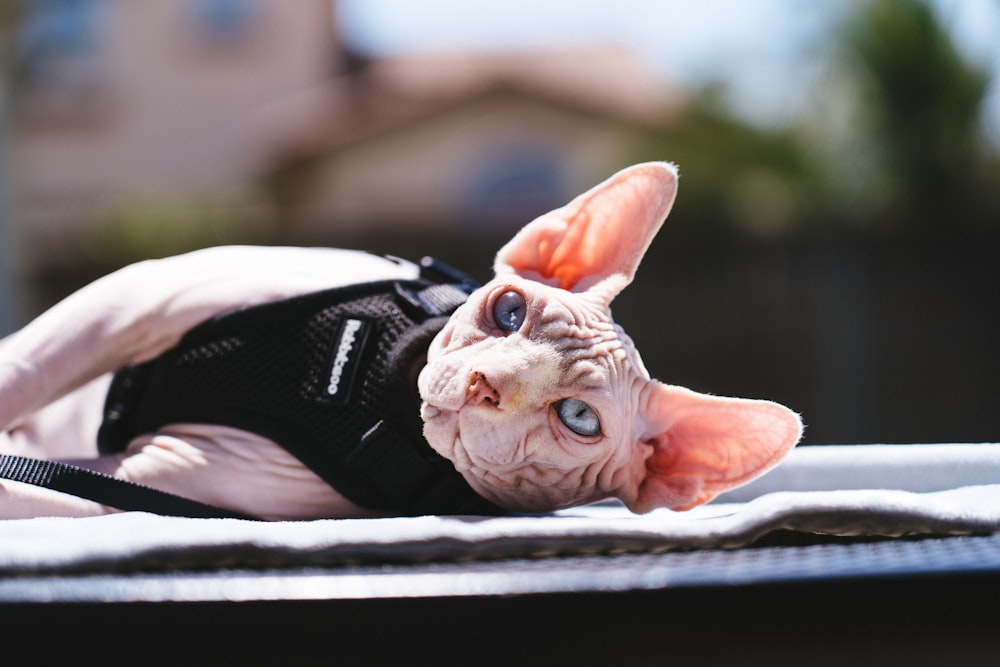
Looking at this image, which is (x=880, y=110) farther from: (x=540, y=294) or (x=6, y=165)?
(x=540, y=294)

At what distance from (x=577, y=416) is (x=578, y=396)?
0.03m

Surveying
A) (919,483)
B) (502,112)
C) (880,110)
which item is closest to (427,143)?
(502,112)

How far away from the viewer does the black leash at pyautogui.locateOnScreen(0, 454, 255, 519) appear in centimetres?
134

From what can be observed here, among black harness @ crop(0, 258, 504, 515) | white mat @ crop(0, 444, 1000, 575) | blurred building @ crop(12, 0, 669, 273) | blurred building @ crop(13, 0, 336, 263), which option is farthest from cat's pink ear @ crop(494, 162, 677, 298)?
blurred building @ crop(13, 0, 336, 263)

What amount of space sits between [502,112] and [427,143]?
0.88 m

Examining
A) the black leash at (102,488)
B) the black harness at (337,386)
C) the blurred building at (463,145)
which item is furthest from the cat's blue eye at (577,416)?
the blurred building at (463,145)

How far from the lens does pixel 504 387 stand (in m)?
1.22

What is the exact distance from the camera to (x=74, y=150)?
42.8 feet

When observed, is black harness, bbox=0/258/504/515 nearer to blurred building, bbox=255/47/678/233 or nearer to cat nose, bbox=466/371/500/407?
cat nose, bbox=466/371/500/407

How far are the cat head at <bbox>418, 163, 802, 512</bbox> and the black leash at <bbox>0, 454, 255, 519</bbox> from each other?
1.04 ft

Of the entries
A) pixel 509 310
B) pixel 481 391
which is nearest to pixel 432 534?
pixel 481 391

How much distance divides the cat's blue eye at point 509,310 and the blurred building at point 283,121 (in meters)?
9.50

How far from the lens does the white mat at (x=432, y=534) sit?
103 cm

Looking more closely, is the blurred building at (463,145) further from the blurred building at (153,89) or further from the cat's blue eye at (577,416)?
the cat's blue eye at (577,416)
